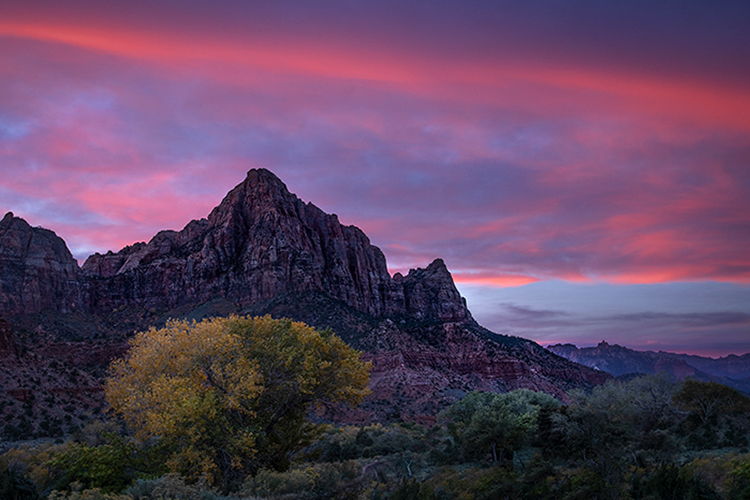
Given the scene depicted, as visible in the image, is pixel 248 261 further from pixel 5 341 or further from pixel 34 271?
pixel 5 341

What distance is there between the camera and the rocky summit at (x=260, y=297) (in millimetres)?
85500

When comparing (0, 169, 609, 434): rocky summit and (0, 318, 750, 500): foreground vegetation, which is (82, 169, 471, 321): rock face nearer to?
(0, 169, 609, 434): rocky summit

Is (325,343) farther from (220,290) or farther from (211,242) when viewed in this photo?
(211,242)

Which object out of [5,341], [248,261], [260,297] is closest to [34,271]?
[248,261]

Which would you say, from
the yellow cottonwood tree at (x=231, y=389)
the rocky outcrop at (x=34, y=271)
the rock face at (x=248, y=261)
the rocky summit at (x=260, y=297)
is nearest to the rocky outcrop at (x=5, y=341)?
the rocky summit at (x=260, y=297)

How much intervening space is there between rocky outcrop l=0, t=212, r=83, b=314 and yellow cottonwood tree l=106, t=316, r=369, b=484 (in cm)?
9696

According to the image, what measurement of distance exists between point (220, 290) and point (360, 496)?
344 ft

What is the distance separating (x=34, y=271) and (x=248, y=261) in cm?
4582

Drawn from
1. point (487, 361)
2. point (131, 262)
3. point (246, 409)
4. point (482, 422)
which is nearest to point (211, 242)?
point (131, 262)

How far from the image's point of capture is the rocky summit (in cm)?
8550

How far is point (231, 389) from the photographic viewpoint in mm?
20594

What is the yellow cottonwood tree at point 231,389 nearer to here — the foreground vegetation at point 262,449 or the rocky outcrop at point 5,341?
the foreground vegetation at point 262,449

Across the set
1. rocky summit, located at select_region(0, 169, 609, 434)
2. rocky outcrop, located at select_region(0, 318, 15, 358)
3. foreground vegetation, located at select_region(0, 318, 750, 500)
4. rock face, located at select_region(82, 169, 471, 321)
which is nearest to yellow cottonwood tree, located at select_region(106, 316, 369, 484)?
foreground vegetation, located at select_region(0, 318, 750, 500)

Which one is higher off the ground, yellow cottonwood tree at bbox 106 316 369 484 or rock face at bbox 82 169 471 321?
rock face at bbox 82 169 471 321
